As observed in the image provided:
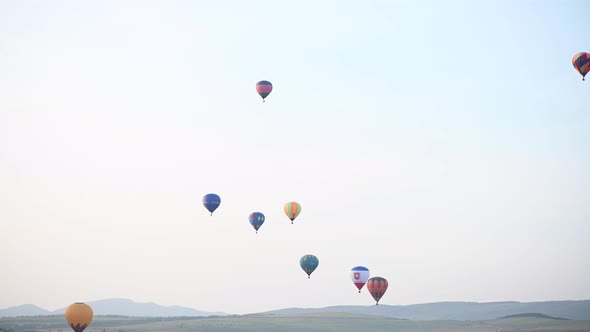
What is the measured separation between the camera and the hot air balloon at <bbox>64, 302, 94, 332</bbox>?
7612cm

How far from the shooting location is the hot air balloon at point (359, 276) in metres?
90.5

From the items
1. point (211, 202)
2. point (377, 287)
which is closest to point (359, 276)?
point (377, 287)

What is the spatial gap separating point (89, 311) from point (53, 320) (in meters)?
59.6

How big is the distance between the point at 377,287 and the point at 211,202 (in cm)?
1832

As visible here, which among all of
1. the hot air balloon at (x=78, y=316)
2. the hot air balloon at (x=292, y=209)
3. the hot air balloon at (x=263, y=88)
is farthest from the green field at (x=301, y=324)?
the hot air balloon at (x=263, y=88)

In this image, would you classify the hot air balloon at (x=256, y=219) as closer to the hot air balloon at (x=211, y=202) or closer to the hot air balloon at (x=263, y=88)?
the hot air balloon at (x=211, y=202)

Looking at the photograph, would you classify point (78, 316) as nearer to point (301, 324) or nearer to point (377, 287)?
point (377, 287)

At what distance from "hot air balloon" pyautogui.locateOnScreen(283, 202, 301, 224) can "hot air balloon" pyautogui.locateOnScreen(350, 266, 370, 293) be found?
9.67 m

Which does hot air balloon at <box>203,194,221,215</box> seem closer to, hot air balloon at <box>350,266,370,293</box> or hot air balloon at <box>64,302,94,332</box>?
hot air balloon at <box>350,266,370,293</box>

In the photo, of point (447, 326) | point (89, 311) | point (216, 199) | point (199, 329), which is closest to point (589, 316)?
point (447, 326)

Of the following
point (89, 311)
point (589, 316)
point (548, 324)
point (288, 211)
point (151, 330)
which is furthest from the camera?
point (589, 316)

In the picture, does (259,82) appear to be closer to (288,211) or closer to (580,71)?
(288,211)

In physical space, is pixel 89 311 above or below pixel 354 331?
below

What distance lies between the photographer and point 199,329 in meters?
116
